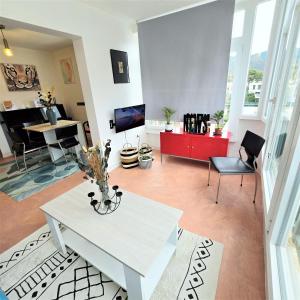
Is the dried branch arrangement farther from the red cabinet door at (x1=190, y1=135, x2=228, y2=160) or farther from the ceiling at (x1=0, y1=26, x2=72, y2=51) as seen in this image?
the ceiling at (x1=0, y1=26, x2=72, y2=51)

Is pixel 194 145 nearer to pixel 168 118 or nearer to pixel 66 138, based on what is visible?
pixel 168 118

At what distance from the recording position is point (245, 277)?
4.17 feet

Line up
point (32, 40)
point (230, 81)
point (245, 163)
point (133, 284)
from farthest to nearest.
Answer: point (32, 40)
point (230, 81)
point (245, 163)
point (133, 284)

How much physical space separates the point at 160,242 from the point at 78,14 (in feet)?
9.08

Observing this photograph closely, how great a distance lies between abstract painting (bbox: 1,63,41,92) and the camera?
3.89 metres

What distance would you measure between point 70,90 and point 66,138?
2.20 meters

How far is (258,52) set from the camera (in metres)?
2.38

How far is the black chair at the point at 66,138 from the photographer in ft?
10.3

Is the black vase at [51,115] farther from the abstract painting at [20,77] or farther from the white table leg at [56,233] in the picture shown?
the white table leg at [56,233]

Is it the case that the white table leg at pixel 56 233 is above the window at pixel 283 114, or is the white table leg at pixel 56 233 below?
below

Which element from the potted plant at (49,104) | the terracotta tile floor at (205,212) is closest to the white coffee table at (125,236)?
the terracotta tile floor at (205,212)

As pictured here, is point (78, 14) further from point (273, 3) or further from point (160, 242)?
point (160, 242)

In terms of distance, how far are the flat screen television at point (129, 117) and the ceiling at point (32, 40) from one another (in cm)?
218

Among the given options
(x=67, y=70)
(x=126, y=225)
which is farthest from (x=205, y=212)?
(x=67, y=70)
